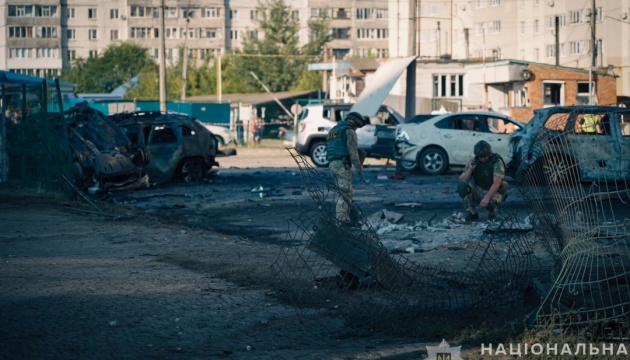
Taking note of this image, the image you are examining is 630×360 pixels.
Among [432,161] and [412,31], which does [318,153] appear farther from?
[412,31]

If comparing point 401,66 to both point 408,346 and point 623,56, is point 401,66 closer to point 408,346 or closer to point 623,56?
point 408,346

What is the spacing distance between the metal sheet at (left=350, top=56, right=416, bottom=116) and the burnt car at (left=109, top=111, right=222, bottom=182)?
4.94m

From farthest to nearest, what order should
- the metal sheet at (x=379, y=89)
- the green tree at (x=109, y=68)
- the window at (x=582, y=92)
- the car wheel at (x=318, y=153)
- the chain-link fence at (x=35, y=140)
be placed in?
the green tree at (x=109, y=68) < the window at (x=582, y=92) < the car wheel at (x=318, y=153) < the metal sheet at (x=379, y=89) < the chain-link fence at (x=35, y=140)

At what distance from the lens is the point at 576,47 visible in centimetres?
6116

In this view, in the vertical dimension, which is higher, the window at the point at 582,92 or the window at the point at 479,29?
the window at the point at 479,29

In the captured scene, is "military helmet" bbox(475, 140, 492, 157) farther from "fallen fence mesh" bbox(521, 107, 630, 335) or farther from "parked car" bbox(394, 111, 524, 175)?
"parked car" bbox(394, 111, 524, 175)

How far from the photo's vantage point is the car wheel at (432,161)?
2478 cm

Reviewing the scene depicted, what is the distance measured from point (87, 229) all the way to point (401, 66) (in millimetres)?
16072

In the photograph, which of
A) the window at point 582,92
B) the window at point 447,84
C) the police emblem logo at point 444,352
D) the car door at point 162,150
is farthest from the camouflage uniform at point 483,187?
the window at point 447,84

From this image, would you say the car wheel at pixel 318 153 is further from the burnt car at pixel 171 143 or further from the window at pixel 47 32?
the window at pixel 47 32

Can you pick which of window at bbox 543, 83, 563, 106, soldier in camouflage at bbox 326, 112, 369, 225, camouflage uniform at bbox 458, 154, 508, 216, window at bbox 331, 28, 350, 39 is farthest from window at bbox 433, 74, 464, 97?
window at bbox 331, 28, 350, 39

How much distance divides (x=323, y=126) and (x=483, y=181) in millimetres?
15151

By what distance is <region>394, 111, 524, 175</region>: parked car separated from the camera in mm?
24609

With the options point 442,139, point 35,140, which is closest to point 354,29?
point 442,139
